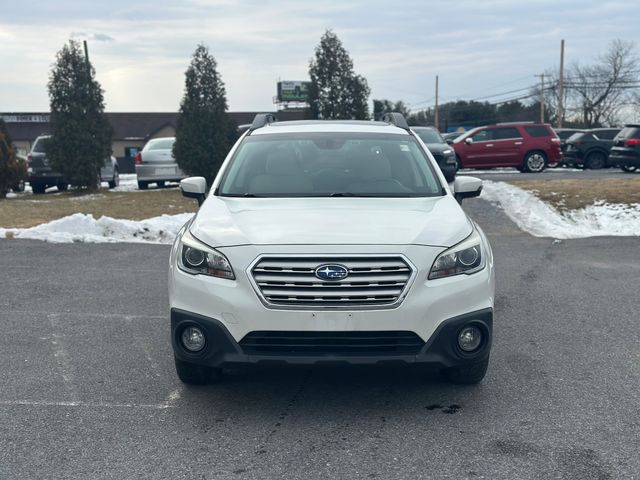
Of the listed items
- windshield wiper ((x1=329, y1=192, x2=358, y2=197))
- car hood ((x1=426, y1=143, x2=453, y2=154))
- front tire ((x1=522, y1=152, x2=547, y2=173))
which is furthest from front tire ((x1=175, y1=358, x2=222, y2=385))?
front tire ((x1=522, y1=152, x2=547, y2=173))

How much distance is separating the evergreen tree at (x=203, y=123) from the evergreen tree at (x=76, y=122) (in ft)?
7.88

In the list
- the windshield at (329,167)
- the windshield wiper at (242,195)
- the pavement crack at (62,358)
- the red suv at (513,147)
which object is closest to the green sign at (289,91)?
the red suv at (513,147)

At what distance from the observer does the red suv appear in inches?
1024

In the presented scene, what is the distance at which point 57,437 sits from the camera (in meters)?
4.33

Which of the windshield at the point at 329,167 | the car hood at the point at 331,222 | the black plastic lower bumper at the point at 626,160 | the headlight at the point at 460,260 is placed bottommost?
the black plastic lower bumper at the point at 626,160

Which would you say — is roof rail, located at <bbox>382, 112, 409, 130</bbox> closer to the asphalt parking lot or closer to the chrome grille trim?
the asphalt parking lot

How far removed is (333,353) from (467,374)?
1.08m

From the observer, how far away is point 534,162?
26.2 metres

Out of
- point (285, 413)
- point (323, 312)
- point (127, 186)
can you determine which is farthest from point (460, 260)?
point (127, 186)

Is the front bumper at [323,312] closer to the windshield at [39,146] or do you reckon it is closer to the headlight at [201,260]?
the headlight at [201,260]

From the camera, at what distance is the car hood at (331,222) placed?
4580 millimetres

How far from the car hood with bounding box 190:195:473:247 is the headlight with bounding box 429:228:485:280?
2.1 inches

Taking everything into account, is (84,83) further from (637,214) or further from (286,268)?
(286,268)

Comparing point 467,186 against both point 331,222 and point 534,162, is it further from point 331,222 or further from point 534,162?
point 534,162
